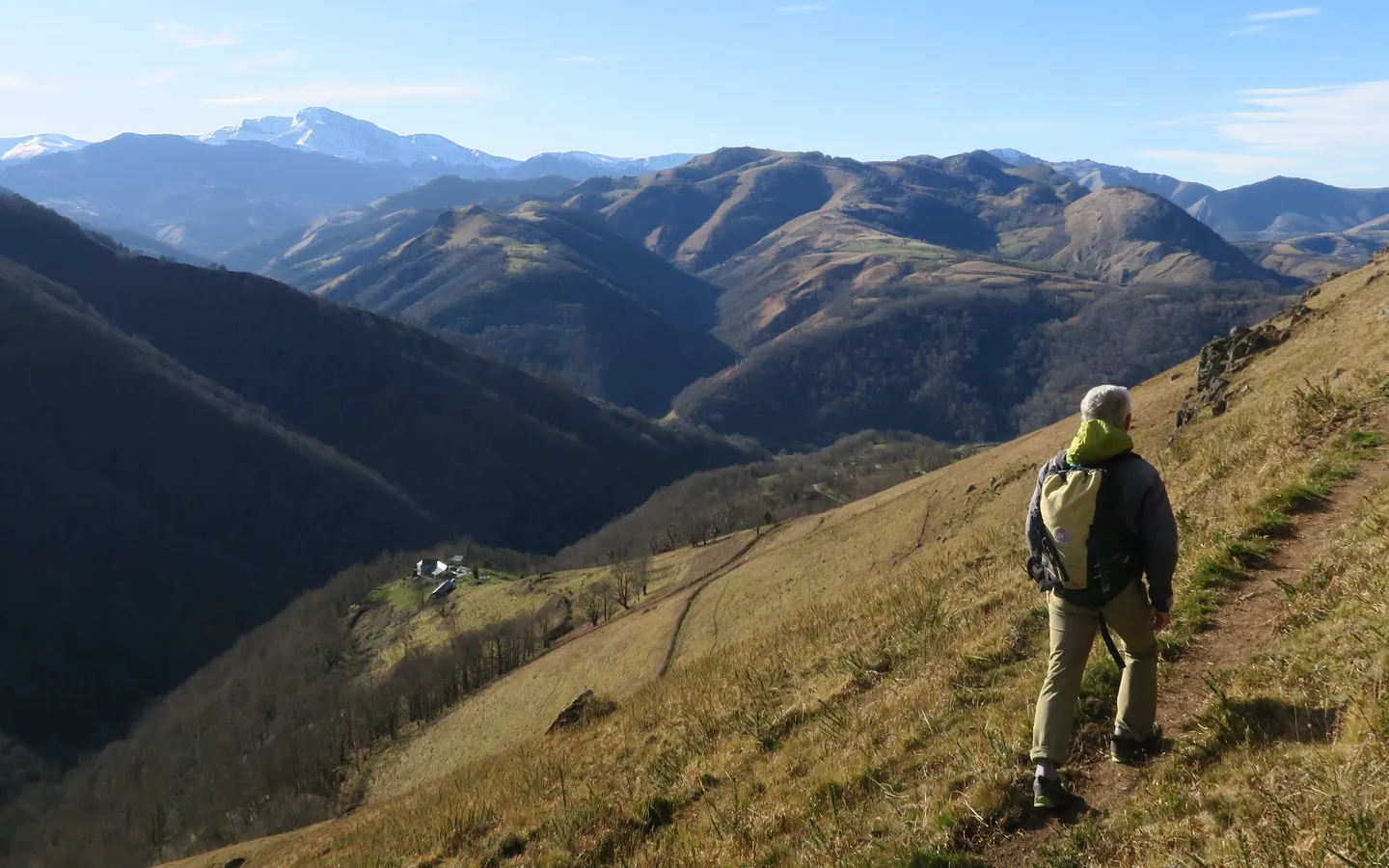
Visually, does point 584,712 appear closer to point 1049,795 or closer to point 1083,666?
point 1049,795

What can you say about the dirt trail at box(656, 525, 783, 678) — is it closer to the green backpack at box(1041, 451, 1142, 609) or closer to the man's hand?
the man's hand

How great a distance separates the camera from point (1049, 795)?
7832mm

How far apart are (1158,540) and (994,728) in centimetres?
325

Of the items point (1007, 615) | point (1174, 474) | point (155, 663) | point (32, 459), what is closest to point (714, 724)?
point (1007, 615)

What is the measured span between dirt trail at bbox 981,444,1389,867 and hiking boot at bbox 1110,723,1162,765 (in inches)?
4.4

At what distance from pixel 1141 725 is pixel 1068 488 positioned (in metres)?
2.56

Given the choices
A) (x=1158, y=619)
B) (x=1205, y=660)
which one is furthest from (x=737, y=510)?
(x=1158, y=619)

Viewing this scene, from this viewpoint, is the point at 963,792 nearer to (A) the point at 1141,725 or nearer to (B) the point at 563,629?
(A) the point at 1141,725

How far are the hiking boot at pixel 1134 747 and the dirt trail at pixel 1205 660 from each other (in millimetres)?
112

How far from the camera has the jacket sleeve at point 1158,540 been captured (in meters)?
7.56

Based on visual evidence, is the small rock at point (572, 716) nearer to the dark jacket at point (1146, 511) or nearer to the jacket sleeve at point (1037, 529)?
the jacket sleeve at point (1037, 529)

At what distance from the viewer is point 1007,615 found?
13836mm

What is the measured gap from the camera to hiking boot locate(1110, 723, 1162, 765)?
8.13m

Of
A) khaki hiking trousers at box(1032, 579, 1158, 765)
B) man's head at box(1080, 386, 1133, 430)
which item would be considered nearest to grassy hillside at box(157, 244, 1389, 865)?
khaki hiking trousers at box(1032, 579, 1158, 765)
